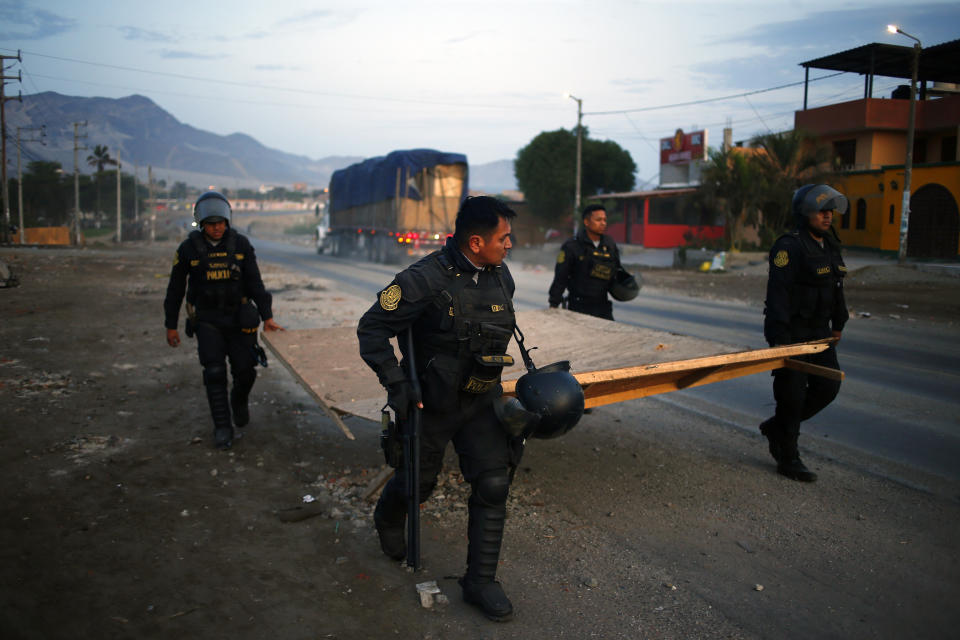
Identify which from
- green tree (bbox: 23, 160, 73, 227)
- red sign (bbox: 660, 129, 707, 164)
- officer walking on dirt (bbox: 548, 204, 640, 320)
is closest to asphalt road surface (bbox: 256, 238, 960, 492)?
officer walking on dirt (bbox: 548, 204, 640, 320)

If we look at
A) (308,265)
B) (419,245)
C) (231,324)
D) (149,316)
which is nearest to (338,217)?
(308,265)

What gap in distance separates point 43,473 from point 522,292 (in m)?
14.0

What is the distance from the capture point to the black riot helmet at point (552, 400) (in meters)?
3.10

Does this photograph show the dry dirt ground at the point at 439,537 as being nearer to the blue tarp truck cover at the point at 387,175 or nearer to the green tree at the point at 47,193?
the blue tarp truck cover at the point at 387,175

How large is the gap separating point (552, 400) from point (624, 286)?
3646 millimetres

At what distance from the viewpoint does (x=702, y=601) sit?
323 centimetres

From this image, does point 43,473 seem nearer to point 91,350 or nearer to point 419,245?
point 91,350

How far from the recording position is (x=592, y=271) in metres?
6.59

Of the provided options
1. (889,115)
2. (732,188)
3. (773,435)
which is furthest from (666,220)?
(773,435)

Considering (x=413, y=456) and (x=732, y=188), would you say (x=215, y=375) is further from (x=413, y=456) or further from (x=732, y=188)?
(x=732, y=188)

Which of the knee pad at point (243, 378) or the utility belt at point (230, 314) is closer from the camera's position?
the utility belt at point (230, 314)

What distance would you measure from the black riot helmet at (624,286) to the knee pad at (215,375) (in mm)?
3446

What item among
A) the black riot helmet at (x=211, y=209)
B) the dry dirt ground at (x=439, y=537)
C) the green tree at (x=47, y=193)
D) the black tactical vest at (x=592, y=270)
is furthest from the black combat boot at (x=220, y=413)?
the green tree at (x=47, y=193)

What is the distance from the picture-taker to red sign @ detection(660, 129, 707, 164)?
44.4m
